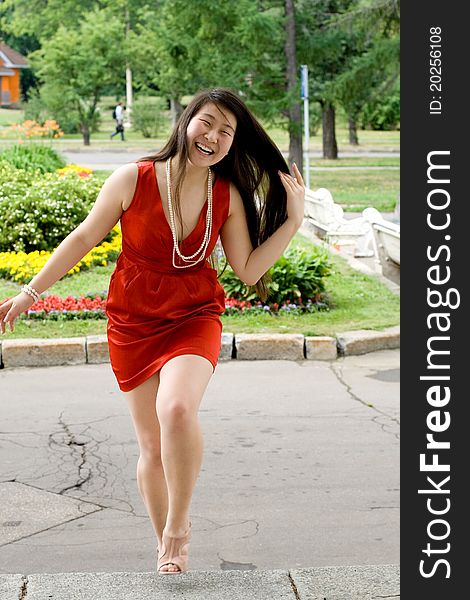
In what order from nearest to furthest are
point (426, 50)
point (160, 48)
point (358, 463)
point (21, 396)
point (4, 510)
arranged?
point (426, 50), point (4, 510), point (358, 463), point (21, 396), point (160, 48)

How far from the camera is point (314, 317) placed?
1010cm

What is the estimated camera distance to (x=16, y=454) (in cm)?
669

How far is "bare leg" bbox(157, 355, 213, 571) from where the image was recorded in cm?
405

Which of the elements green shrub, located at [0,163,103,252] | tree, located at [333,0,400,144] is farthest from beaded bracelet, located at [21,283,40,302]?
tree, located at [333,0,400,144]

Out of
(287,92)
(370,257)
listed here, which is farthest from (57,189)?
(287,92)

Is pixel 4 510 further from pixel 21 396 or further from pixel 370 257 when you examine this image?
pixel 370 257

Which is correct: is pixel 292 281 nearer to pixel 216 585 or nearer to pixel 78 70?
pixel 216 585

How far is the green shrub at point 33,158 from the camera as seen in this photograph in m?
17.9

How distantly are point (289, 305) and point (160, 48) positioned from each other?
19867 mm

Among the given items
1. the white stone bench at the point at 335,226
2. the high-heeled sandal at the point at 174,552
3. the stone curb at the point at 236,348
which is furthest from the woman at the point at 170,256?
the white stone bench at the point at 335,226

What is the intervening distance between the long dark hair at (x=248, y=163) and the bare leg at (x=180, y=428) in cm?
61

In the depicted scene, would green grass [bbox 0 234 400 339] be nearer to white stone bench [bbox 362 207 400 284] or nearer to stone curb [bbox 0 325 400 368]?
stone curb [bbox 0 325 400 368]

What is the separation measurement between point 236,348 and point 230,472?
292 cm

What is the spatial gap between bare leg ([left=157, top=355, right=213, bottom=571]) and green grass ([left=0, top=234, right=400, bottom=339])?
5278 mm
